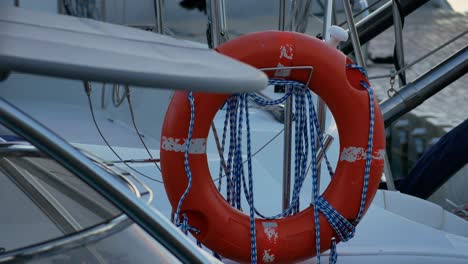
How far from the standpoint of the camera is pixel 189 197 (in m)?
2.29

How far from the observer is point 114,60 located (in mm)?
1063

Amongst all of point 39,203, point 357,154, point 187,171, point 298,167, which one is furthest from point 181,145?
point 39,203

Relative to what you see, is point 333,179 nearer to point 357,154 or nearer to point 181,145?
point 357,154

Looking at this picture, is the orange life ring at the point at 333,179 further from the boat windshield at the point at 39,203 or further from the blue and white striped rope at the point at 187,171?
the boat windshield at the point at 39,203

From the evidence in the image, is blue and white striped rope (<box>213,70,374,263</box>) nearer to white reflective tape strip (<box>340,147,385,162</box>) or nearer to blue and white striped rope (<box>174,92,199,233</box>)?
white reflective tape strip (<box>340,147,385,162</box>)

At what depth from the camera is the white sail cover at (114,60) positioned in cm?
101

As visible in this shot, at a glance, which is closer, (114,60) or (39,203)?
(114,60)

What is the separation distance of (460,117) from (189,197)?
5.77m

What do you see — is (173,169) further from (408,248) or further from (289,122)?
(408,248)

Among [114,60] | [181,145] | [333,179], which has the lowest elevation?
[333,179]

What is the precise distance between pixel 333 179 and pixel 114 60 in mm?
1409

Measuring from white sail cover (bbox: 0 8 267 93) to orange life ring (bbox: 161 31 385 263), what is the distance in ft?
3.37

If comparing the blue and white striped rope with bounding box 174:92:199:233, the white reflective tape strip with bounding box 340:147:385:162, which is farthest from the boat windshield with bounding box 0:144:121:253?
the white reflective tape strip with bounding box 340:147:385:162

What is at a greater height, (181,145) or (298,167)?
(181,145)
